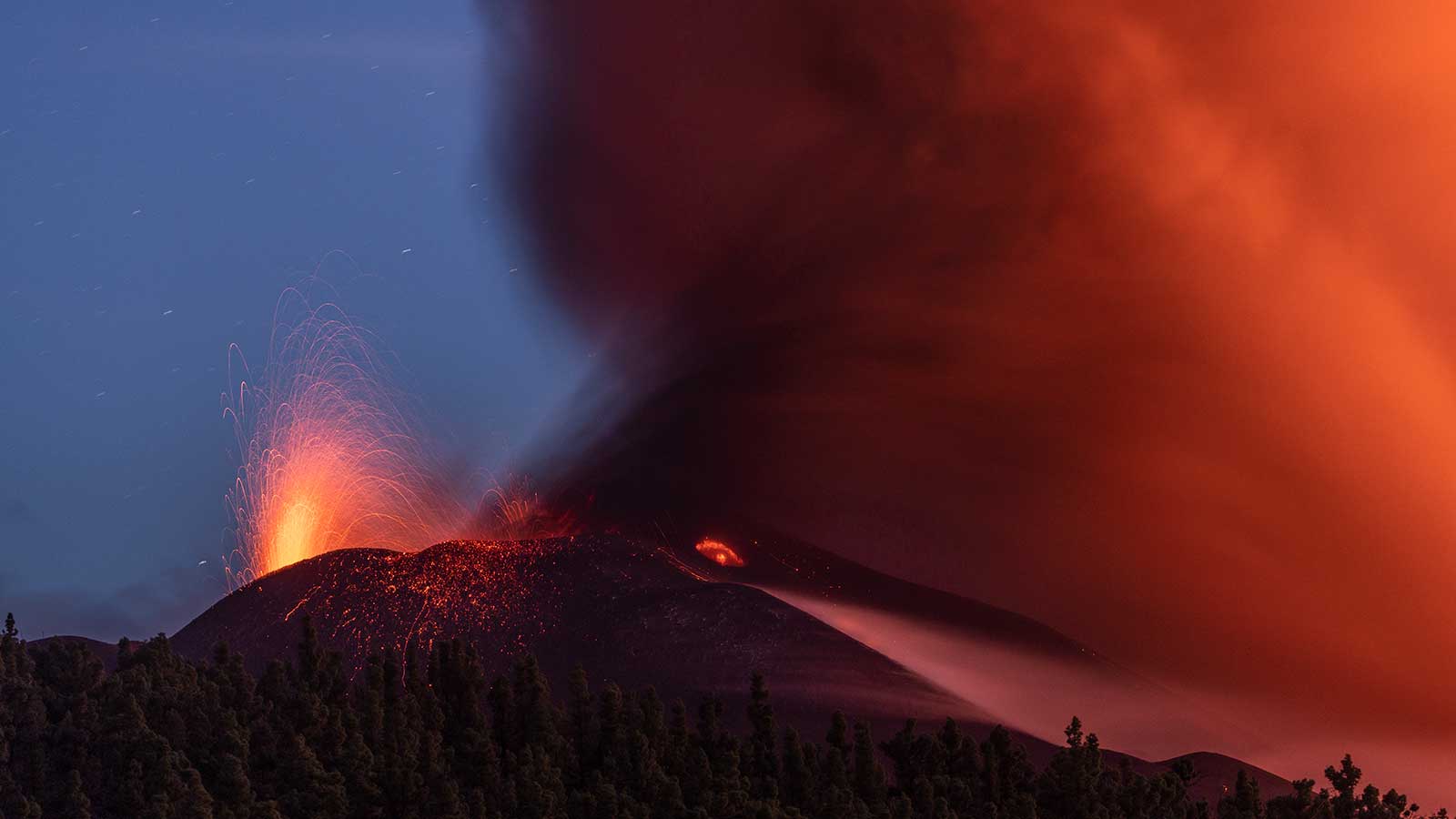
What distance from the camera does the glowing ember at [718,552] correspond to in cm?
5628

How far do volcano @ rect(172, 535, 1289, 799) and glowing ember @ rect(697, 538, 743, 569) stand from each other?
5.2 inches

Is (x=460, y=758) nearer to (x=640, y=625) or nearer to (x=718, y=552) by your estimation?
(x=640, y=625)

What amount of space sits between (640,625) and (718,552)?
10027 millimetres

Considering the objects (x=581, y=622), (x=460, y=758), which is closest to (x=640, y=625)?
(x=581, y=622)

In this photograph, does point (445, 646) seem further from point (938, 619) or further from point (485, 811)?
point (938, 619)

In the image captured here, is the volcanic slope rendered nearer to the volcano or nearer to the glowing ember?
the volcano

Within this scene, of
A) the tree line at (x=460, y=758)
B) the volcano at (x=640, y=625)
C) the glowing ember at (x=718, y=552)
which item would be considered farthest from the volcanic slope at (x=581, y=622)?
the tree line at (x=460, y=758)

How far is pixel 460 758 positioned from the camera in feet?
111

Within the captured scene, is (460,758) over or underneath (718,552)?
underneath

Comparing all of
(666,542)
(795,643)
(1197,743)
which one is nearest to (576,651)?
(795,643)

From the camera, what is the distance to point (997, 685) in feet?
163

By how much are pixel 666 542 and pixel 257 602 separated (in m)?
14.1

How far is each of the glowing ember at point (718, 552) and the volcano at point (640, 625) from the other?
0.13 m

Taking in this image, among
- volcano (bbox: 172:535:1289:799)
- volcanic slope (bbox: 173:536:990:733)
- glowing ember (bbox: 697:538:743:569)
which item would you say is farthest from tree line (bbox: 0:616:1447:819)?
glowing ember (bbox: 697:538:743:569)
